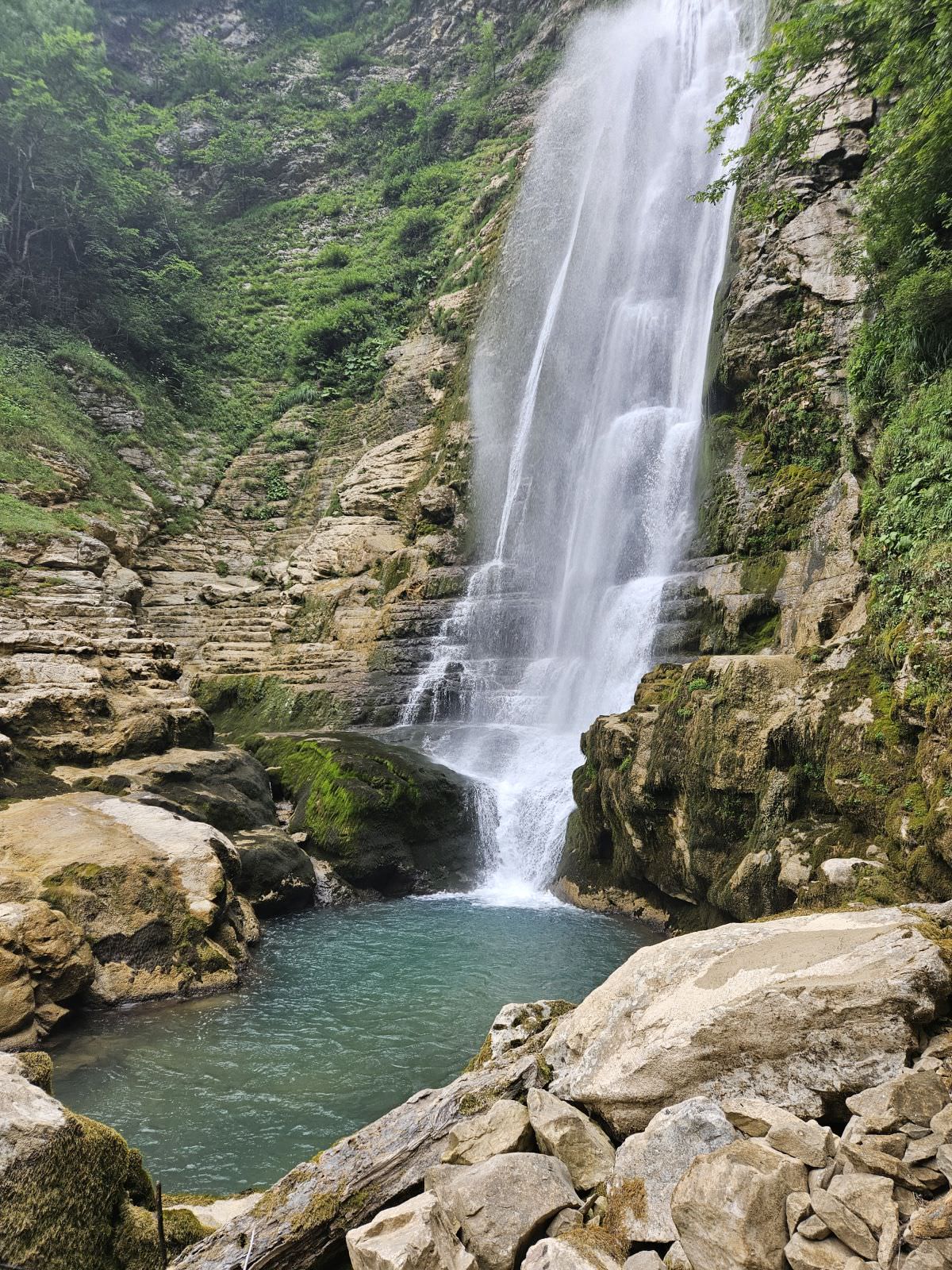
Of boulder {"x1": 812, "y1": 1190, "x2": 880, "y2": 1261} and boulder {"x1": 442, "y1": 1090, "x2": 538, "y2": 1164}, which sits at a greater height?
boulder {"x1": 812, "y1": 1190, "x2": 880, "y2": 1261}

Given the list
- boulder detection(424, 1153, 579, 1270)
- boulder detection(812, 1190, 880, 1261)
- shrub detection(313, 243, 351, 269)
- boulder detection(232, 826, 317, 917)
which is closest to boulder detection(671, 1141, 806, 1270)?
boulder detection(812, 1190, 880, 1261)

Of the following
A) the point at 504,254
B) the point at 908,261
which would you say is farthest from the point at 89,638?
the point at 504,254

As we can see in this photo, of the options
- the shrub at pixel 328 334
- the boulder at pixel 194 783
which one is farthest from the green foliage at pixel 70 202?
the boulder at pixel 194 783

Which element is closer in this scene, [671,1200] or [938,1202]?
[938,1202]

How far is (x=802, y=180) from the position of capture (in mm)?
19062

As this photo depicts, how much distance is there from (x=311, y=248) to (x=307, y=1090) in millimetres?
48548

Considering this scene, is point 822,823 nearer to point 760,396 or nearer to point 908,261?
point 908,261

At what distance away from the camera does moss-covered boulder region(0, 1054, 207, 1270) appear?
3.04m

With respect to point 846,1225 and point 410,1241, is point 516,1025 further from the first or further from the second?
point 846,1225

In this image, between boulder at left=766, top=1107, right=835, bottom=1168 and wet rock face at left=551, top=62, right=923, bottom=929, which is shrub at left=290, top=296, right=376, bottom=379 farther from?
boulder at left=766, top=1107, right=835, bottom=1168

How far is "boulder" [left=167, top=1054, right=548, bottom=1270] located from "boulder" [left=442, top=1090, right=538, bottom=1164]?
0.10 m

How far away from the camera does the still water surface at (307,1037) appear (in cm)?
554

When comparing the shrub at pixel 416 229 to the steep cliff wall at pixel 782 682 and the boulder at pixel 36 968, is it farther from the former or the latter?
the boulder at pixel 36 968

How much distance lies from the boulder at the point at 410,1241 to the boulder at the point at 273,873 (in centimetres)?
817
